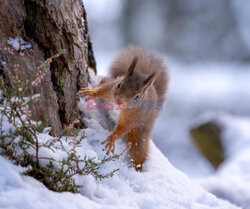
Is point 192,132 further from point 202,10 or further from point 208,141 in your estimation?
point 202,10

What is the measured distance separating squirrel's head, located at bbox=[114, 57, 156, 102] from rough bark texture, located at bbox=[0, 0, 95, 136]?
189 millimetres

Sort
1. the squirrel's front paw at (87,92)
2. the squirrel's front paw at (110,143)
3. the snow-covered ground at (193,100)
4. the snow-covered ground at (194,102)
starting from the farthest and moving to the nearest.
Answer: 1. the snow-covered ground at (193,100)
2. the snow-covered ground at (194,102)
3. the squirrel's front paw at (87,92)
4. the squirrel's front paw at (110,143)

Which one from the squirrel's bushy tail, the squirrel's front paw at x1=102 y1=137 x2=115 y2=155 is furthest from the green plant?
the squirrel's bushy tail

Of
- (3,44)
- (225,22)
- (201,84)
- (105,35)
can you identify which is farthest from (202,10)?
(3,44)

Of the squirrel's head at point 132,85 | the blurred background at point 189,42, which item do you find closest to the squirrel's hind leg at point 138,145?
the squirrel's head at point 132,85

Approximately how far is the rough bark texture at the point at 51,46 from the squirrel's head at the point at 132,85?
189 millimetres

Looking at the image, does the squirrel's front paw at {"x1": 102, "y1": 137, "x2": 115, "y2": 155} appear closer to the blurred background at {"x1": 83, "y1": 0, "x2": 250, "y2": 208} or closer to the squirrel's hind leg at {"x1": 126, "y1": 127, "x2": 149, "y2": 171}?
the squirrel's hind leg at {"x1": 126, "y1": 127, "x2": 149, "y2": 171}

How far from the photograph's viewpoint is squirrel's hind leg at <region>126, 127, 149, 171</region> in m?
1.20

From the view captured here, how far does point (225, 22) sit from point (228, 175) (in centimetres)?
474

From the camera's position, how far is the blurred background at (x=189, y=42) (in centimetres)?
564

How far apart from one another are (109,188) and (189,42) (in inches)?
232

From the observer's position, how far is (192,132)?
3047 mm

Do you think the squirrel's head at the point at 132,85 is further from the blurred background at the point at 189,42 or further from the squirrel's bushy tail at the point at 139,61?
the blurred background at the point at 189,42

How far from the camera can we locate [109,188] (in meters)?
0.87
